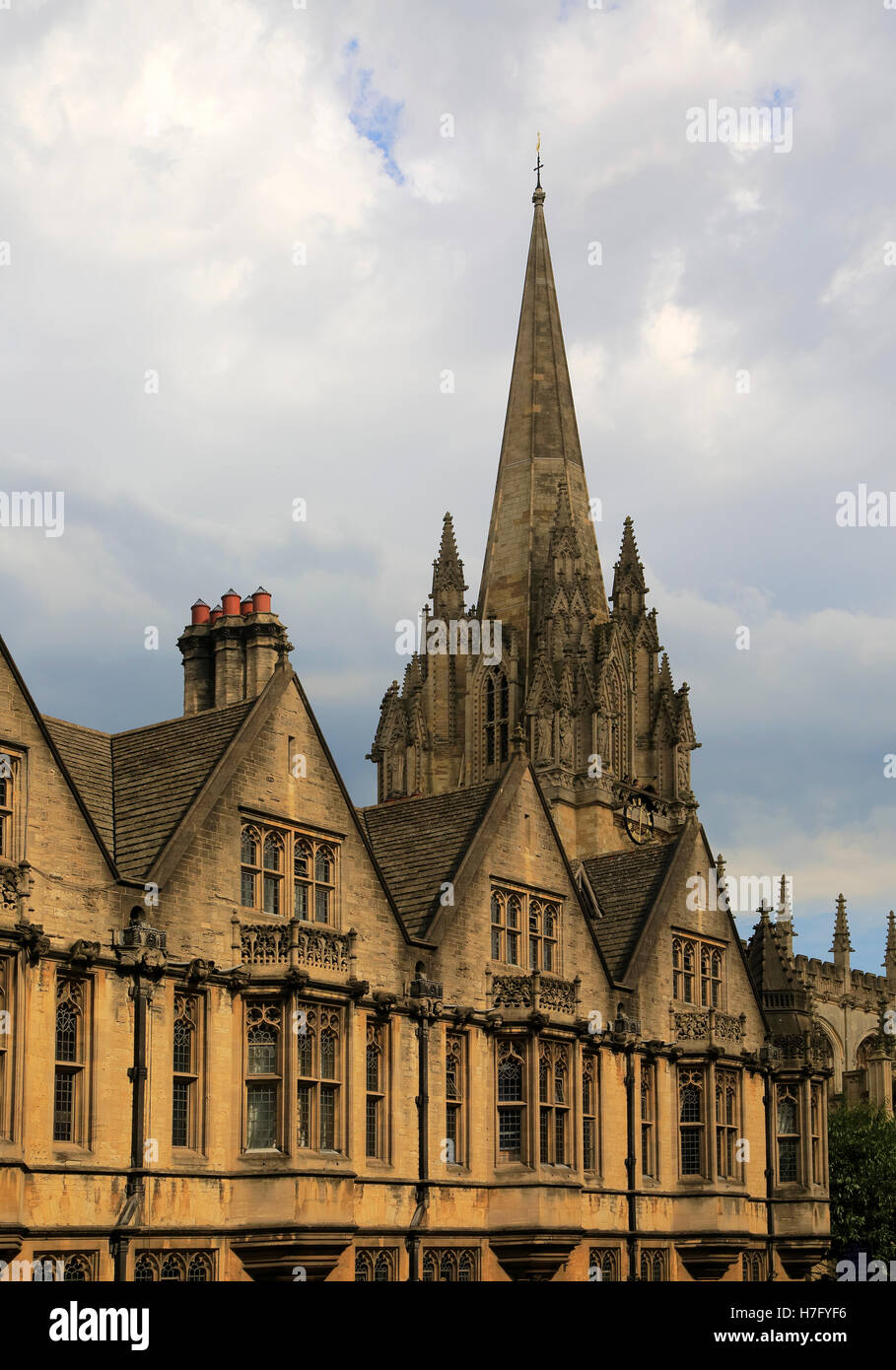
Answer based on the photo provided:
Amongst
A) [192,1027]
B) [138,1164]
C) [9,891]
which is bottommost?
[138,1164]

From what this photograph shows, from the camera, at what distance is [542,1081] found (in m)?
35.8

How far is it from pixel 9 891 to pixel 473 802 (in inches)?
511

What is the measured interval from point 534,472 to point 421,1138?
69.0 m

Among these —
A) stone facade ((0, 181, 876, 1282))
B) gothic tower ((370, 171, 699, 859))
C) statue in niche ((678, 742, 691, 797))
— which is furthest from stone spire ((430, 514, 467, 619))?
stone facade ((0, 181, 876, 1282))

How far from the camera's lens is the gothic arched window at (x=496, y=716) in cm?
9569

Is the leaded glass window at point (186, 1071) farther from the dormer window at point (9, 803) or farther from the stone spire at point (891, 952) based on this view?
the stone spire at point (891, 952)

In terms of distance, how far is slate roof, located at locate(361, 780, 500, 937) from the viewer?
35.7 m

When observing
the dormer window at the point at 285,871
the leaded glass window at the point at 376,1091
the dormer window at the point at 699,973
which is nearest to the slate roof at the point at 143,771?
the dormer window at the point at 285,871

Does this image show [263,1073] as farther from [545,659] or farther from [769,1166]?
[545,659]

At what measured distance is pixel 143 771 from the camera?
1289 inches
